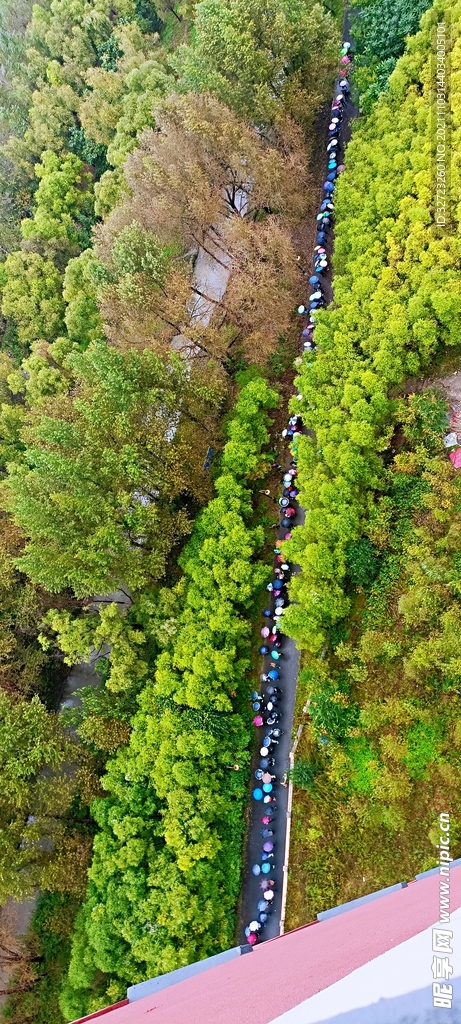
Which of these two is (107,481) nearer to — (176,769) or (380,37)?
(176,769)

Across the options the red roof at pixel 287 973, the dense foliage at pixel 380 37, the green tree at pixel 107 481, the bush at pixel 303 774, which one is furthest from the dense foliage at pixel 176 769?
the dense foliage at pixel 380 37

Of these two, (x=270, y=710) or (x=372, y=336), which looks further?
(x=372, y=336)

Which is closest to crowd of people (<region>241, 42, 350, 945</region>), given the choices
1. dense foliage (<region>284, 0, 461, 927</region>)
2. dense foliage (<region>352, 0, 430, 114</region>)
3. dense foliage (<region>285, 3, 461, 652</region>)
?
dense foliage (<region>284, 0, 461, 927</region>)

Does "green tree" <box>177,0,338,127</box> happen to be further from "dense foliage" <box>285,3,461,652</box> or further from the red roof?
the red roof

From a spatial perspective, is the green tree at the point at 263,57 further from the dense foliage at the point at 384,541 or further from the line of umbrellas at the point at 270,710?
the line of umbrellas at the point at 270,710

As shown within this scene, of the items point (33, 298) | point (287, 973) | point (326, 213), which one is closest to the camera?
point (287, 973)

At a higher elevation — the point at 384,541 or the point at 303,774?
the point at 384,541

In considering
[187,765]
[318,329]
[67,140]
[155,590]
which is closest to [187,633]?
[155,590]

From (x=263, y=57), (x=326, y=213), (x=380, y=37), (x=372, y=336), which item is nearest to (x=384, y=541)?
(x=372, y=336)

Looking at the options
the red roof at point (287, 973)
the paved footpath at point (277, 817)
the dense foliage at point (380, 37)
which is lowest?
the red roof at point (287, 973)
